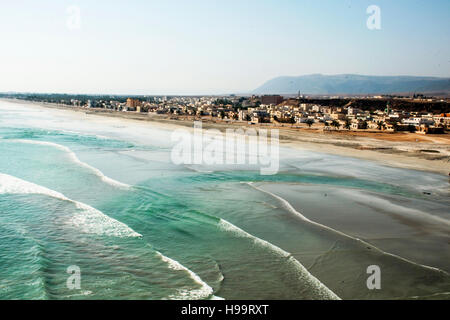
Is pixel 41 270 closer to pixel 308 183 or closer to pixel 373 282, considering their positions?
pixel 373 282

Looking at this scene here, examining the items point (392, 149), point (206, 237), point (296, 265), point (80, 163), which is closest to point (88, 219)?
point (206, 237)

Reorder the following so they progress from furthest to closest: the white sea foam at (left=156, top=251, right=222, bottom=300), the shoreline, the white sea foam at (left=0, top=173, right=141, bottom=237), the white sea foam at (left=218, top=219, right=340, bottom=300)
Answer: the shoreline < the white sea foam at (left=0, top=173, right=141, bottom=237) < the white sea foam at (left=218, top=219, right=340, bottom=300) < the white sea foam at (left=156, top=251, right=222, bottom=300)

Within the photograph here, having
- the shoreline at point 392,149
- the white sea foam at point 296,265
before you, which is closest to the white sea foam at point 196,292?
the white sea foam at point 296,265

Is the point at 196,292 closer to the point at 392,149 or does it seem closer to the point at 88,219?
the point at 88,219

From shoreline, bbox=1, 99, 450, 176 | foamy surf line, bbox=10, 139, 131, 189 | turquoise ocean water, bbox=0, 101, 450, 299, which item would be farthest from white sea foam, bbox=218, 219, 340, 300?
shoreline, bbox=1, 99, 450, 176

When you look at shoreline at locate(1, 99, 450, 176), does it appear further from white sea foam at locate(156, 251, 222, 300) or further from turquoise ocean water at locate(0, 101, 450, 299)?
white sea foam at locate(156, 251, 222, 300)

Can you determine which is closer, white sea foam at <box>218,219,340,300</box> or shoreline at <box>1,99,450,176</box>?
white sea foam at <box>218,219,340,300</box>
